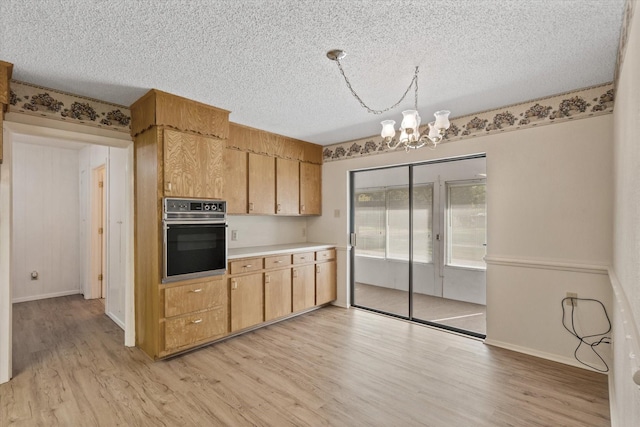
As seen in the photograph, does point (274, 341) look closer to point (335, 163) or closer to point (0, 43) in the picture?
point (335, 163)

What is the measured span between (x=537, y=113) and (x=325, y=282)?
10.7ft

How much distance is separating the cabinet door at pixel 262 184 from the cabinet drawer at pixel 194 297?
1121mm

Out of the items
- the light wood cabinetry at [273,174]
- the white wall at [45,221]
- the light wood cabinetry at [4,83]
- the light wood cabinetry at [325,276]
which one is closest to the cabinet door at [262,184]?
the light wood cabinetry at [273,174]

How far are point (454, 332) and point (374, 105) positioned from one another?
274cm

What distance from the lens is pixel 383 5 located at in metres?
1.68

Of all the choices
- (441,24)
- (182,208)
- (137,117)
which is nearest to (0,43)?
(137,117)

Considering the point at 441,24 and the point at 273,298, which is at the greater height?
the point at 441,24

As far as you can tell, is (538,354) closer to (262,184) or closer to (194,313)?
(194,313)

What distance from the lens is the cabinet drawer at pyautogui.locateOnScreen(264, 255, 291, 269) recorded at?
3.88m

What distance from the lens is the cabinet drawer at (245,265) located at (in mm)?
3508

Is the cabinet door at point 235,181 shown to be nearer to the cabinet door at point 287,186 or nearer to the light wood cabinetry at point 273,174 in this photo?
the light wood cabinetry at point 273,174

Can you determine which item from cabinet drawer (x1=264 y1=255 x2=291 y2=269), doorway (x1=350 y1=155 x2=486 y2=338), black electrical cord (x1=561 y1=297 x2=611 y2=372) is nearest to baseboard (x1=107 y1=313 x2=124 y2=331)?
cabinet drawer (x1=264 y1=255 x2=291 y2=269)

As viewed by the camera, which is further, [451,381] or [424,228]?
[424,228]

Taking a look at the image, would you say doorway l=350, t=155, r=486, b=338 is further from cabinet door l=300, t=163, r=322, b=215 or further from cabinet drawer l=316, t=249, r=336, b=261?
cabinet door l=300, t=163, r=322, b=215
